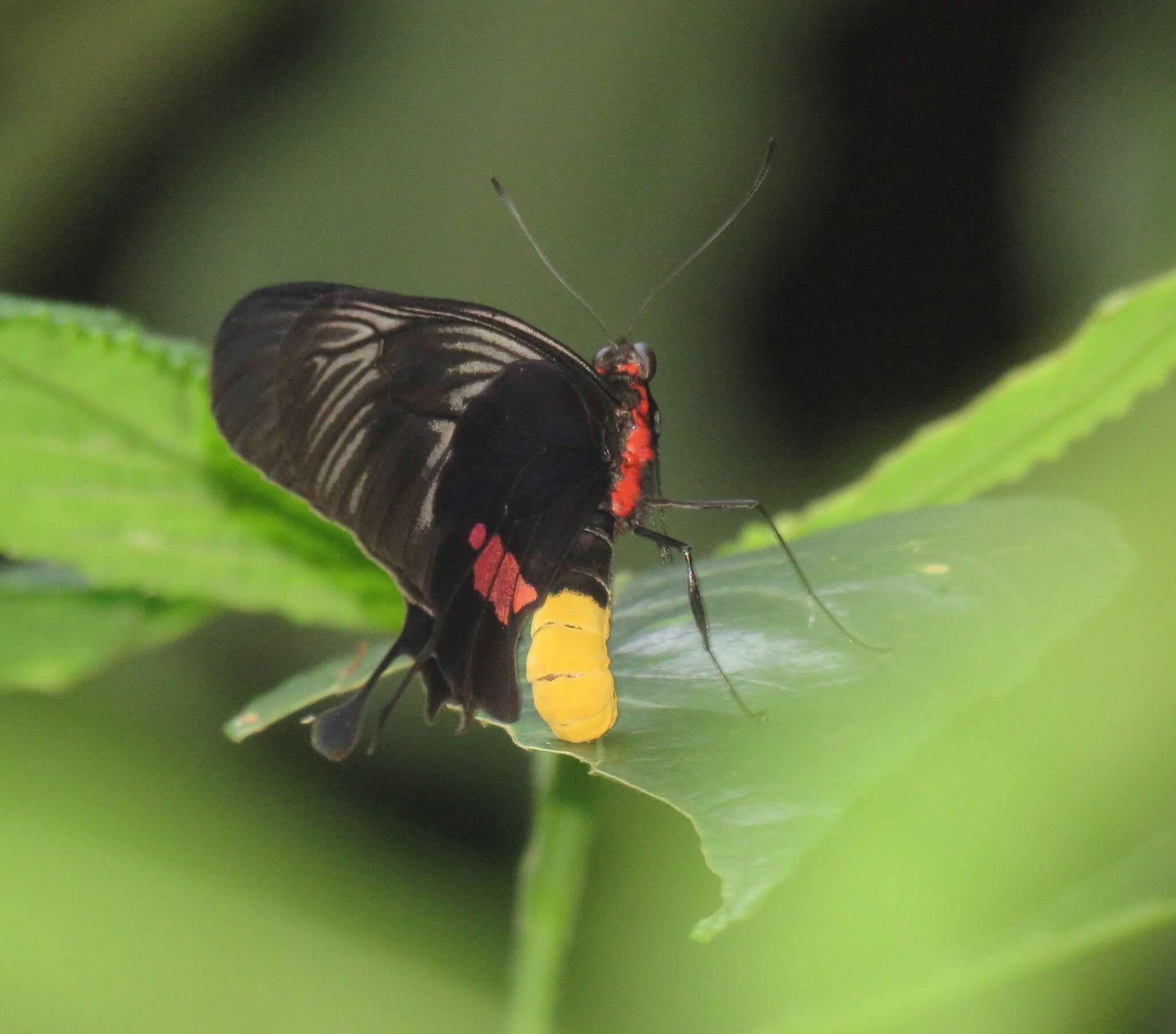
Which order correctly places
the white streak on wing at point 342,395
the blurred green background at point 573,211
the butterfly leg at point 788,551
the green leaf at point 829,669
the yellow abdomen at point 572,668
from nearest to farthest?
the green leaf at point 829,669, the butterfly leg at point 788,551, the yellow abdomen at point 572,668, the white streak on wing at point 342,395, the blurred green background at point 573,211

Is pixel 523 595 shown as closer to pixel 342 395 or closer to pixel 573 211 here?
pixel 342 395

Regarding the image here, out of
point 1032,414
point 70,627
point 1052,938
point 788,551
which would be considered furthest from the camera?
point 70,627

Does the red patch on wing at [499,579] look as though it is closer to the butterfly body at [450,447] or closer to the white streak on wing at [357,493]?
Result: the butterfly body at [450,447]

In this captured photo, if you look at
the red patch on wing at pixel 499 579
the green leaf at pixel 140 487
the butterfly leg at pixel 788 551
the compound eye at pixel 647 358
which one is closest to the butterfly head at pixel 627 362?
the compound eye at pixel 647 358

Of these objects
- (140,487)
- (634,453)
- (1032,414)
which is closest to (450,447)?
(634,453)

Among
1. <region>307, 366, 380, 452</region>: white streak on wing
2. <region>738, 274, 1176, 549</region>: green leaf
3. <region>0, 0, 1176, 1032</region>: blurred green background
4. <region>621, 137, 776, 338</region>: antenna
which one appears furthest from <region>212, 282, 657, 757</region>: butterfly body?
<region>0, 0, 1176, 1032</region>: blurred green background

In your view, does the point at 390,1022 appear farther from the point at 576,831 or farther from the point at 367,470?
the point at 367,470
